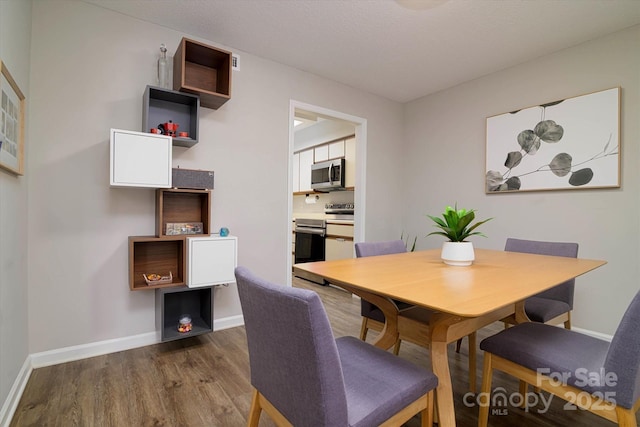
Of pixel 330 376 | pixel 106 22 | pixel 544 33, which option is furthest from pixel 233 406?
pixel 544 33

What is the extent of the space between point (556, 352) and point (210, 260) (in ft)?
6.80

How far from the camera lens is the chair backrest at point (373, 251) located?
187cm

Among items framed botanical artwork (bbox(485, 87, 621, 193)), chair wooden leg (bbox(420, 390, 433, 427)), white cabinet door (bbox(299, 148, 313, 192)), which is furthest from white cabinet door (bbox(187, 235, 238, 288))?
white cabinet door (bbox(299, 148, 313, 192))

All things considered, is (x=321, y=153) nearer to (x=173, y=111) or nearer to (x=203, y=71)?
(x=203, y=71)

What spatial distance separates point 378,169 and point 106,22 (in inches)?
118

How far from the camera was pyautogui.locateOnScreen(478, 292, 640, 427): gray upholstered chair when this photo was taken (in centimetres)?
100

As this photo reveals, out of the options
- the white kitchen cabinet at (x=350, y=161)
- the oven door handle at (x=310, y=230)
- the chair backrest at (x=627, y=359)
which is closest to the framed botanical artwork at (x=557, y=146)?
the white kitchen cabinet at (x=350, y=161)

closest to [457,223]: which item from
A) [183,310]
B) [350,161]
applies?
[183,310]

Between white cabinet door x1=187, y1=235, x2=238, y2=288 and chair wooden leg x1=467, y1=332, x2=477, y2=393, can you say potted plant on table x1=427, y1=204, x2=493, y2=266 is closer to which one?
chair wooden leg x1=467, y1=332, x2=477, y2=393

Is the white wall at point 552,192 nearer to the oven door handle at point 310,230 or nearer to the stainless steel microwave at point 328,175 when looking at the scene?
the stainless steel microwave at point 328,175

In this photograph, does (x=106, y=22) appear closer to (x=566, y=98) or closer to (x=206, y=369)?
(x=206, y=369)

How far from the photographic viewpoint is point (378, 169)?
3941mm

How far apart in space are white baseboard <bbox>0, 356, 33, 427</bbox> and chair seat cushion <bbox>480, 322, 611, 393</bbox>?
2.28 m

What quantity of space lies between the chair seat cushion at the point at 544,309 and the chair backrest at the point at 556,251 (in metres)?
0.06
